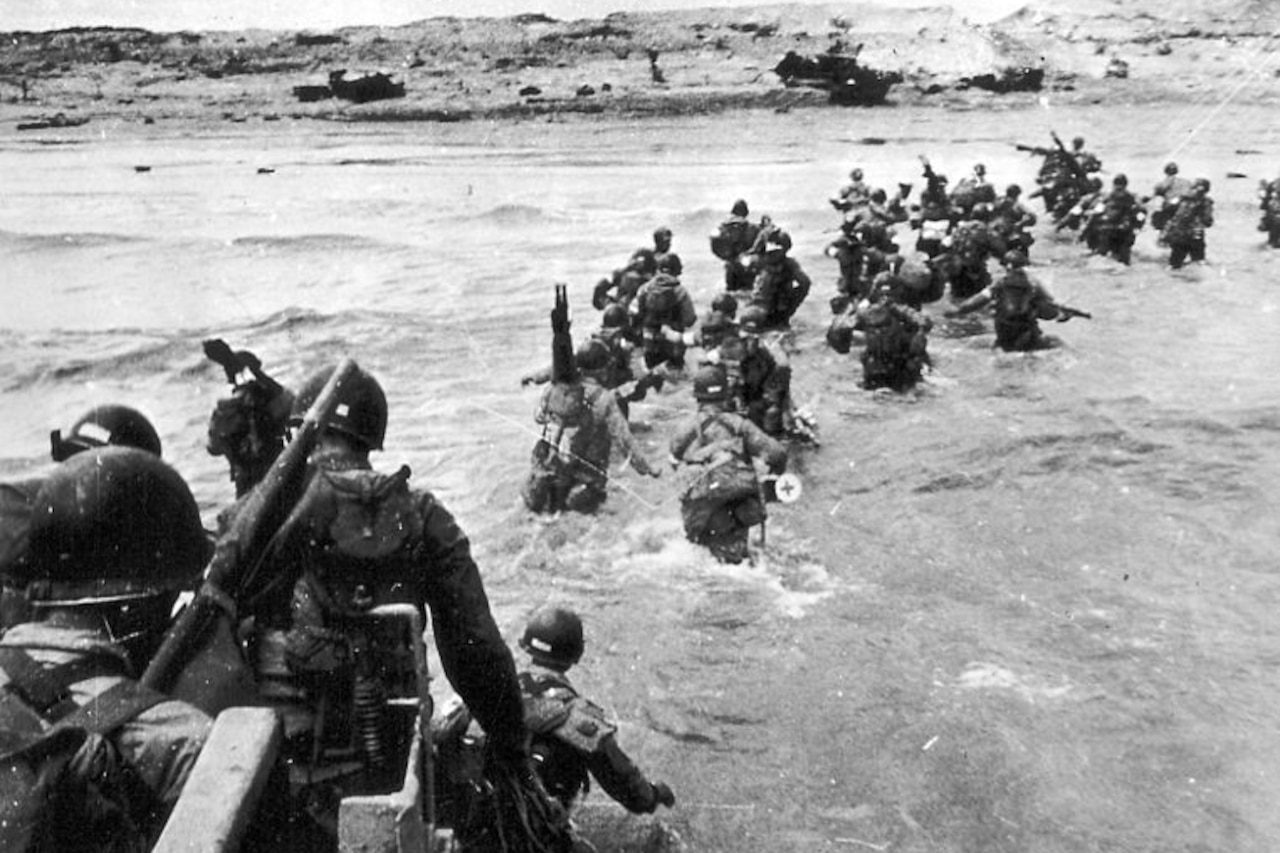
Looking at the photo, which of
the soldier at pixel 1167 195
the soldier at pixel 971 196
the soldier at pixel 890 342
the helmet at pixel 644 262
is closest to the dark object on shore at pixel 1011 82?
the soldier at pixel 1167 195

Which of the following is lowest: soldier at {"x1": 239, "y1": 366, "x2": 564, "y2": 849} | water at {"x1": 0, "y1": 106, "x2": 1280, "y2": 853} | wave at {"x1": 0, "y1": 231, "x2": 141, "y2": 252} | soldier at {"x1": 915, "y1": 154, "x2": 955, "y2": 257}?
water at {"x1": 0, "y1": 106, "x2": 1280, "y2": 853}

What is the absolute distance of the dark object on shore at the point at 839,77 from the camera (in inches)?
1860

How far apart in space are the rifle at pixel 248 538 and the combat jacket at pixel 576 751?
3.70 ft

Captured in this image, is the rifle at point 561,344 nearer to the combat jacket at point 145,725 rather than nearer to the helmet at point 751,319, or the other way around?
the helmet at point 751,319

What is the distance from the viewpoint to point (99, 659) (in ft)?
9.54

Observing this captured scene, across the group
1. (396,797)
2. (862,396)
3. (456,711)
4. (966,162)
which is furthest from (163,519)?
(966,162)

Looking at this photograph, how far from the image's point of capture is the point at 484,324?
17.9 m

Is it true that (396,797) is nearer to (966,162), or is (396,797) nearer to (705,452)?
(705,452)

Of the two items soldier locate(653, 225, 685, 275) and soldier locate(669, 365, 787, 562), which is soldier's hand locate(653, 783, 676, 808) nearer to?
soldier locate(669, 365, 787, 562)

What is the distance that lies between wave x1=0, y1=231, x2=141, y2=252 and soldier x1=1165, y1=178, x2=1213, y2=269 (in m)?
20.3

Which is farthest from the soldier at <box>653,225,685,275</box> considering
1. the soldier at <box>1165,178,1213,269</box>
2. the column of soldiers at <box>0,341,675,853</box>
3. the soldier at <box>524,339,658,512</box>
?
the column of soldiers at <box>0,341,675,853</box>

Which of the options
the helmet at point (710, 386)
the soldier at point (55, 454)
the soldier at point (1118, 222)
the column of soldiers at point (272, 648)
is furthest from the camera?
the soldier at point (1118, 222)

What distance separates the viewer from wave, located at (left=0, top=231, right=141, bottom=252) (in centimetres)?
2342

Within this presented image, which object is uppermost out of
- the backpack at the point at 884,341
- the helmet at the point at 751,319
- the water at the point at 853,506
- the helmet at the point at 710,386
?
the helmet at the point at 751,319
